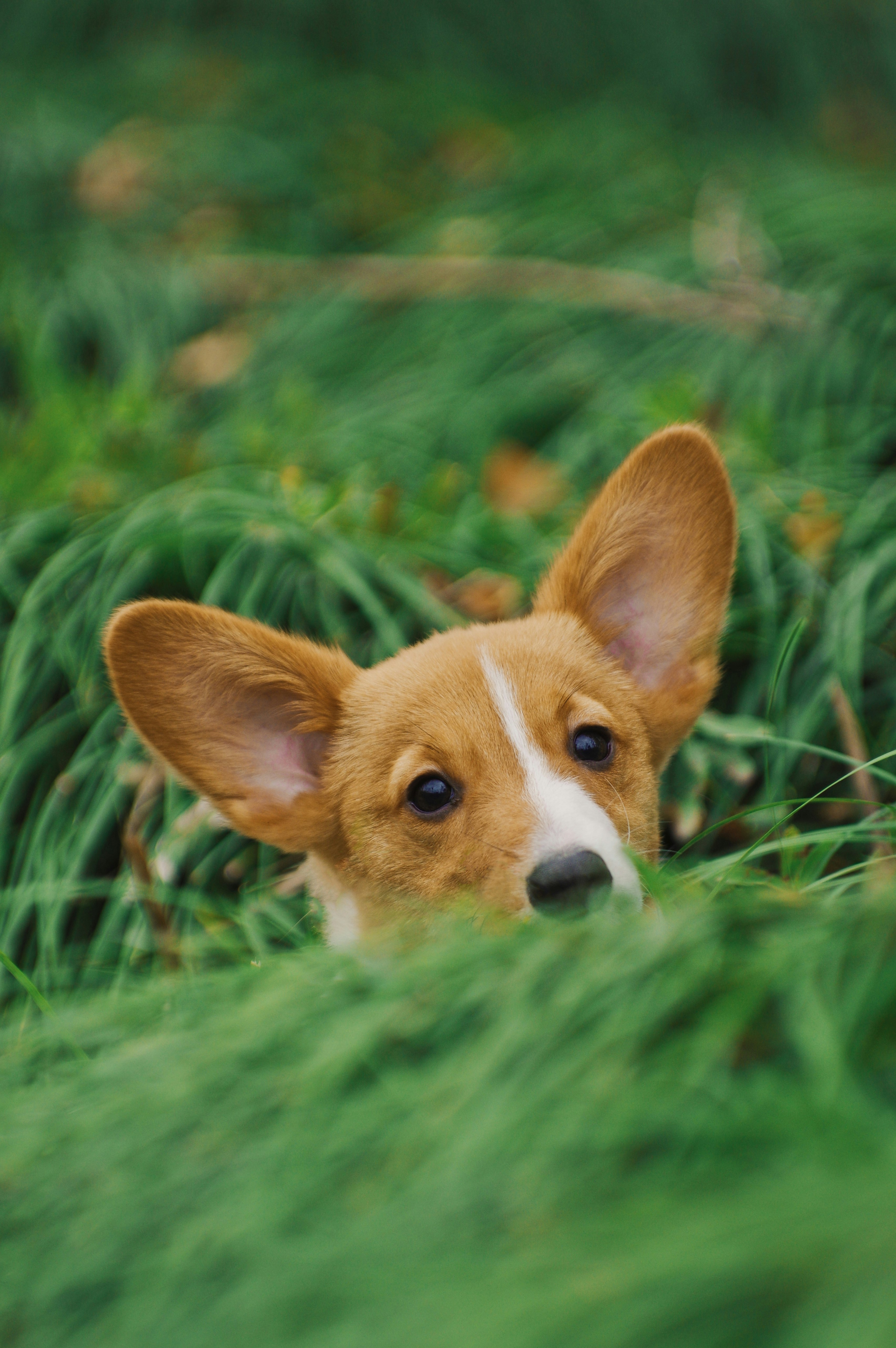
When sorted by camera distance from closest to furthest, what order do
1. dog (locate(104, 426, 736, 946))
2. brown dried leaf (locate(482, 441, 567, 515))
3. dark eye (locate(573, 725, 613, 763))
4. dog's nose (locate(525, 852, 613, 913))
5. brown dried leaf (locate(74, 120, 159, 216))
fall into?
dog's nose (locate(525, 852, 613, 913)) → dog (locate(104, 426, 736, 946)) → dark eye (locate(573, 725, 613, 763)) → brown dried leaf (locate(482, 441, 567, 515)) → brown dried leaf (locate(74, 120, 159, 216))

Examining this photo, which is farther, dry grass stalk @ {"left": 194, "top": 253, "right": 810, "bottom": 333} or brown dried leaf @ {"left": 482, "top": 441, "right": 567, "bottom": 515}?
dry grass stalk @ {"left": 194, "top": 253, "right": 810, "bottom": 333}

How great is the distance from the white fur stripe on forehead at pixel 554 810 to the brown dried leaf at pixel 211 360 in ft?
8.32

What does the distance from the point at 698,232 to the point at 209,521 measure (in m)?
2.62

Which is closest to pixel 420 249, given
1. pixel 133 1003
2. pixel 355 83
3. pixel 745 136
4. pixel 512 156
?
pixel 512 156

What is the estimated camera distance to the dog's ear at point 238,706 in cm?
228

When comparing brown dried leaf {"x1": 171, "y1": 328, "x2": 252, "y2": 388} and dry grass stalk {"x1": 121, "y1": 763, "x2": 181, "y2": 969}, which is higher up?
brown dried leaf {"x1": 171, "y1": 328, "x2": 252, "y2": 388}

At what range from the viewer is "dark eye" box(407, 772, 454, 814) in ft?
7.32

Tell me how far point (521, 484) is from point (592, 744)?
64.3 inches

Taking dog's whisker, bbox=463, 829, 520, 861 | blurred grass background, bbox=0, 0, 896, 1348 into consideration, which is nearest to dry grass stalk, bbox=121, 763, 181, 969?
blurred grass background, bbox=0, 0, 896, 1348

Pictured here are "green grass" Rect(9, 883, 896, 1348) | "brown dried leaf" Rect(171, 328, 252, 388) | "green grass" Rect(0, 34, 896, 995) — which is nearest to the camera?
"green grass" Rect(9, 883, 896, 1348)

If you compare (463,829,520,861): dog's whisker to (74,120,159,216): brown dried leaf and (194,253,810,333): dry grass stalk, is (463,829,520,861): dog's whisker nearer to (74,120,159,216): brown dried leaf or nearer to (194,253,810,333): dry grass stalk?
(194,253,810,333): dry grass stalk

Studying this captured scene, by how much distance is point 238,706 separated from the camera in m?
2.46

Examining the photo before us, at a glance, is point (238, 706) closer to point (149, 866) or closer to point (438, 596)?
point (149, 866)

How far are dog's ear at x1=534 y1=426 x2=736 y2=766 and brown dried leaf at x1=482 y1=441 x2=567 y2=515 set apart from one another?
891 millimetres
